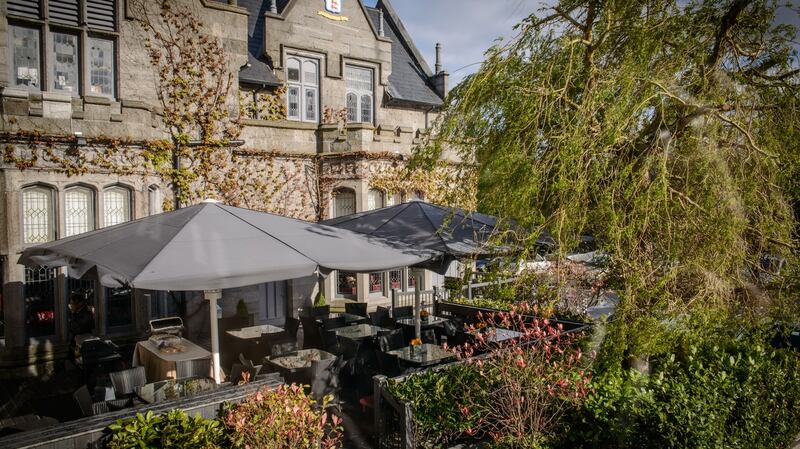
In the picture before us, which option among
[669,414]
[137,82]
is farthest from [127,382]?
[137,82]

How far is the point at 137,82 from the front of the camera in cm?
1173

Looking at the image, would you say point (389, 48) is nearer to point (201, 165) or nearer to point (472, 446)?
point (201, 165)

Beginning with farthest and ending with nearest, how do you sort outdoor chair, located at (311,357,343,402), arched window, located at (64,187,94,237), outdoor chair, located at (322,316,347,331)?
arched window, located at (64,187,94,237) → outdoor chair, located at (322,316,347,331) → outdoor chair, located at (311,357,343,402)

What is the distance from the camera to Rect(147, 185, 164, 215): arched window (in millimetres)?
11462

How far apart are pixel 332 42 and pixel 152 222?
36.1 feet

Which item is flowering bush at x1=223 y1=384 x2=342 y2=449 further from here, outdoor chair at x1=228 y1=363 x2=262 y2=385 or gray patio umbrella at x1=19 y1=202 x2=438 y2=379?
outdoor chair at x1=228 y1=363 x2=262 y2=385

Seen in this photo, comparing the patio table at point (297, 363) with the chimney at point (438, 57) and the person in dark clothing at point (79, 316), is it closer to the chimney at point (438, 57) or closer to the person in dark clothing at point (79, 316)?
the person in dark clothing at point (79, 316)

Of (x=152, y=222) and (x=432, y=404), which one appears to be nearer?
(x=432, y=404)

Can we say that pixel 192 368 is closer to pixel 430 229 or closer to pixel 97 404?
pixel 97 404

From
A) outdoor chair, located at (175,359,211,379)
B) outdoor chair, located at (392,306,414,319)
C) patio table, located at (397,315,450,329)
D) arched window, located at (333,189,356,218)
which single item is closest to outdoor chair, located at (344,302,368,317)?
outdoor chair, located at (392,306,414,319)

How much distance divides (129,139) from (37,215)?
2.32 meters

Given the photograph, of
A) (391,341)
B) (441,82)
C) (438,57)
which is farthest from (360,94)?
(391,341)

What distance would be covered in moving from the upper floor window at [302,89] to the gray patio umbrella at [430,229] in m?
6.98

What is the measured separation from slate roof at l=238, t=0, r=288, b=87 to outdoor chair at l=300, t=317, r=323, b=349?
7.80m
